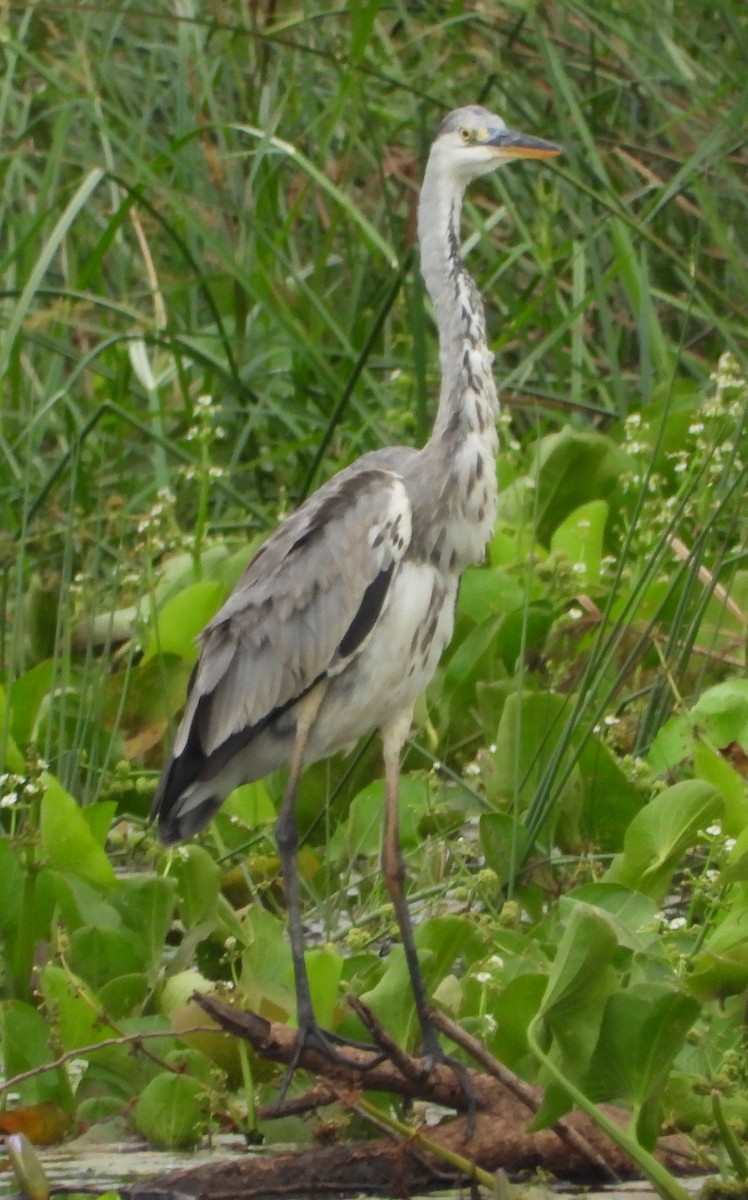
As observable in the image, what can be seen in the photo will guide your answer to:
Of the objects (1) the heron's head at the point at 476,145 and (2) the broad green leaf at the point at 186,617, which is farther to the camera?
(2) the broad green leaf at the point at 186,617

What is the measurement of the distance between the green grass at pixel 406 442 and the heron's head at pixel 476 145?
373 millimetres

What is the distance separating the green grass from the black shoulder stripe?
0.32 metres

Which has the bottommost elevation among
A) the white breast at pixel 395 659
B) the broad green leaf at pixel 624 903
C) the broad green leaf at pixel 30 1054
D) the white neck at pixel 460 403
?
the broad green leaf at pixel 30 1054

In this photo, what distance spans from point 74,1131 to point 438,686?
167 centimetres

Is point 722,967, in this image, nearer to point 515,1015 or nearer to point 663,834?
point 515,1015

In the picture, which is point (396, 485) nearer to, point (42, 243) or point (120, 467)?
point (120, 467)

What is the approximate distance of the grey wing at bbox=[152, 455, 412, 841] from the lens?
3.67 m

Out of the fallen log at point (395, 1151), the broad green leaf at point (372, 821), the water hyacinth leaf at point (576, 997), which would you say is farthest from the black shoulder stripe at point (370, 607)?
the water hyacinth leaf at point (576, 997)

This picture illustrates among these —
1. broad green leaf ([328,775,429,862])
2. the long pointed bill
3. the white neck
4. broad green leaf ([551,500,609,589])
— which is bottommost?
broad green leaf ([328,775,429,862])

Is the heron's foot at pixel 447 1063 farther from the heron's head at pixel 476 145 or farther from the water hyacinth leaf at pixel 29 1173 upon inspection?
the heron's head at pixel 476 145

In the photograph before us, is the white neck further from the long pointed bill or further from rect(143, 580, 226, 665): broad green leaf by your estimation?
rect(143, 580, 226, 665): broad green leaf

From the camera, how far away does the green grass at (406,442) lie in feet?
10.8

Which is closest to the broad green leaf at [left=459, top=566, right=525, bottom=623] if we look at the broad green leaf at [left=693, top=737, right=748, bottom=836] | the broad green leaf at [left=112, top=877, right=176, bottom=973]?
the broad green leaf at [left=693, top=737, right=748, bottom=836]

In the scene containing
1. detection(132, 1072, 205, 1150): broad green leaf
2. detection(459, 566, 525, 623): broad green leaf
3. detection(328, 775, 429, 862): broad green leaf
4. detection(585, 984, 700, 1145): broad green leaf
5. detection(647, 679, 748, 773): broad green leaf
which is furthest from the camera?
detection(459, 566, 525, 623): broad green leaf
